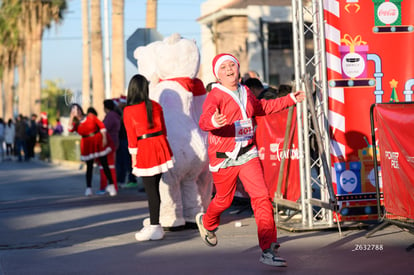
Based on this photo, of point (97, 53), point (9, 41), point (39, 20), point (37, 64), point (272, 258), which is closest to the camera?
point (272, 258)

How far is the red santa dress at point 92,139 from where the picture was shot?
15.9 m

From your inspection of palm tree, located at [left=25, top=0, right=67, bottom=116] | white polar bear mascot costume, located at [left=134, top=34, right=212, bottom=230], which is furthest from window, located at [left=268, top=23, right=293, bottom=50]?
white polar bear mascot costume, located at [left=134, top=34, right=212, bottom=230]

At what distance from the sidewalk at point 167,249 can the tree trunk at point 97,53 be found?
60.6ft

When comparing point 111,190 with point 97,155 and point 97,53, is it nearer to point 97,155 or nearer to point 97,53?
point 97,155

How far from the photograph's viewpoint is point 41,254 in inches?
343

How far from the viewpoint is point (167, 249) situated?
873 centimetres

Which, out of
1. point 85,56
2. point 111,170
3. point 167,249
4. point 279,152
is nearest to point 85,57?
point 85,56

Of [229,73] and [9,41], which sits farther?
[9,41]

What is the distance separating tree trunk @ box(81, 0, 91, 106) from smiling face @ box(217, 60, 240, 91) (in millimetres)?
29654

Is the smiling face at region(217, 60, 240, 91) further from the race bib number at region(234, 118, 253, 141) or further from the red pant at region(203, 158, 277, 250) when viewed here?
the red pant at region(203, 158, 277, 250)

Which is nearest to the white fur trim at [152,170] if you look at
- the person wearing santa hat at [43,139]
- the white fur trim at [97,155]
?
the white fur trim at [97,155]

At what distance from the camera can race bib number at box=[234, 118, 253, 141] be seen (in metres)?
7.61

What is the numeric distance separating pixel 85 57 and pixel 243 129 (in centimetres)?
3183

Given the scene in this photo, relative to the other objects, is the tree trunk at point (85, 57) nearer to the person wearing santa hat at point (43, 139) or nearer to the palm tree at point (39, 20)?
the person wearing santa hat at point (43, 139)
